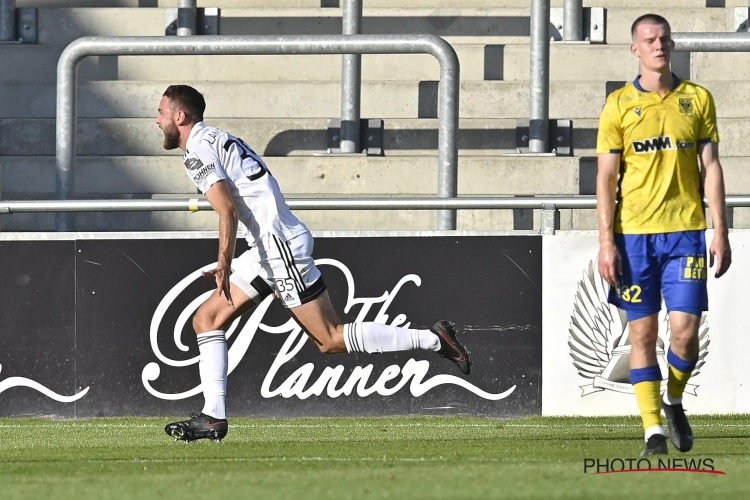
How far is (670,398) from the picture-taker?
20.7 ft

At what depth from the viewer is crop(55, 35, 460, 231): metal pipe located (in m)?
10.9

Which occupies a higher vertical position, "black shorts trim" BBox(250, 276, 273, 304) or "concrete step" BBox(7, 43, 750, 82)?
"concrete step" BBox(7, 43, 750, 82)

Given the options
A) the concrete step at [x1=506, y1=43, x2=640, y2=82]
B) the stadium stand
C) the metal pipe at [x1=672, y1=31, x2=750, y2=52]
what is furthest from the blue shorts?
the concrete step at [x1=506, y1=43, x2=640, y2=82]

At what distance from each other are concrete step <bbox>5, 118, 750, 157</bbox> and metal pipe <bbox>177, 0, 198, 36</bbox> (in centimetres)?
115

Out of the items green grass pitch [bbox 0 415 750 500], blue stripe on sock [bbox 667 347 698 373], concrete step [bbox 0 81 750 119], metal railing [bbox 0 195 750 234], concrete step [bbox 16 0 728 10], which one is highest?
concrete step [bbox 16 0 728 10]

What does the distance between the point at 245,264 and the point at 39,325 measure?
10.0ft

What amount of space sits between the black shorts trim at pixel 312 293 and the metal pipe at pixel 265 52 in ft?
10.8

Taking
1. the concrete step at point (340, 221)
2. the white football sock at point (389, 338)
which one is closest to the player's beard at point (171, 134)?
the white football sock at point (389, 338)

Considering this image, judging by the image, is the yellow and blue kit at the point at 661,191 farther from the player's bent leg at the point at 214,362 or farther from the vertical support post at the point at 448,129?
the vertical support post at the point at 448,129

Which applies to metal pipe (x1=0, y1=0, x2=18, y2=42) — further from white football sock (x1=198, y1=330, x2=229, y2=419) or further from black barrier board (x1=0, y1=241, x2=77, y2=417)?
white football sock (x1=198, y1=330, x2=229, y2=419)

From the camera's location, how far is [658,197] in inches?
240

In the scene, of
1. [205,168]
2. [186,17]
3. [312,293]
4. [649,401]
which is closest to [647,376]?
[649,401]

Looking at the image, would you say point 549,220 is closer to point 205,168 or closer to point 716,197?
point 205,168

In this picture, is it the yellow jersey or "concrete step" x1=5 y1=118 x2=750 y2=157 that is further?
"concrete step" x1=5 y1=118 x2=750 y2=157
